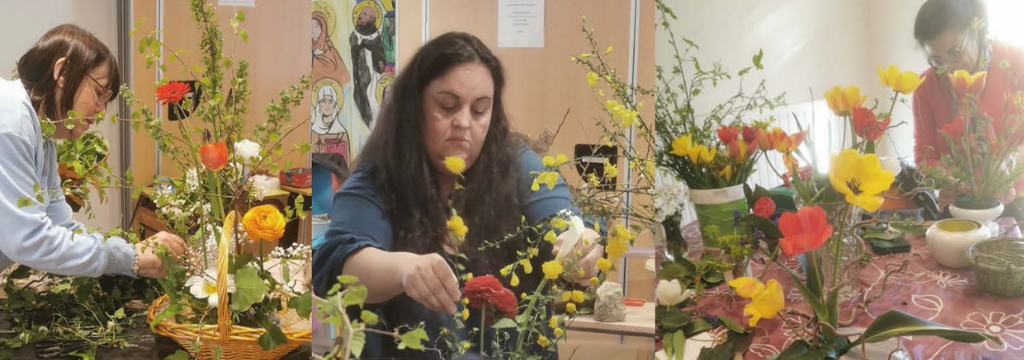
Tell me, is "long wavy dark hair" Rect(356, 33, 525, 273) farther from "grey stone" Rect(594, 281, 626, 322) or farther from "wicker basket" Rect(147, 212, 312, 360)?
"wicker basket" Rect(147, 212, 312, 360)

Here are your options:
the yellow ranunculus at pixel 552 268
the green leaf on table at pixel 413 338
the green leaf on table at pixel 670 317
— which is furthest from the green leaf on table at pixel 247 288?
the green leaf on table at pixel 670 317

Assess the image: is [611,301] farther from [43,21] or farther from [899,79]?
[43,21]

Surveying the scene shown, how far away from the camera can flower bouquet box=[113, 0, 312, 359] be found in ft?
4.73

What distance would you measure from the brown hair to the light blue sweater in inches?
3.7

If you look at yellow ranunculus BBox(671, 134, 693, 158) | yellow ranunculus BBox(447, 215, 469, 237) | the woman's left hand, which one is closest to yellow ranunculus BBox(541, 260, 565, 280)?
the woman's left hand

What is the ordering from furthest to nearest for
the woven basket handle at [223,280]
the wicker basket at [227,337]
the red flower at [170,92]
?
the red flower at [170,92], the wicker basket at [227,337], the woven basket handle at [223,280]

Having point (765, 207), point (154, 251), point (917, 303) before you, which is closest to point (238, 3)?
point (154, 251)

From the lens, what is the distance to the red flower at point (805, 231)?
1.10 m

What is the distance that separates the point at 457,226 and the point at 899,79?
616 millimetres

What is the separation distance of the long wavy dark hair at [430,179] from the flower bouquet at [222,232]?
0.76ft

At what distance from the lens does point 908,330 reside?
109 cm

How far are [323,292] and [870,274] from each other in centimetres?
76

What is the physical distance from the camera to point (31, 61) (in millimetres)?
1802

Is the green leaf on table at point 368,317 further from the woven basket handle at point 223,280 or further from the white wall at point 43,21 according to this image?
the white wall at point 43,21
